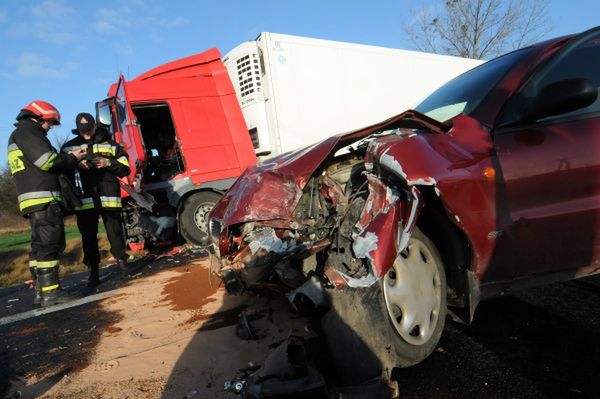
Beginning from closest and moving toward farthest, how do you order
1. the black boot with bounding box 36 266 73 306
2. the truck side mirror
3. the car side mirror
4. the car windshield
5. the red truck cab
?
the car side mirror, the car windshield, the black boot with bounding box 36 266 73 306, the red truck cab, the truck side mirror

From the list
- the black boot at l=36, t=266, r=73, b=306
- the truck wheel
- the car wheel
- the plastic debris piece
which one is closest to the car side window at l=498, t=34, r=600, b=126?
the car wheel

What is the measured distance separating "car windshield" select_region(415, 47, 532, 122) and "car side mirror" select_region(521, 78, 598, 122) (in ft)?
1.15

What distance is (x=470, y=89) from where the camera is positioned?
2.60 m

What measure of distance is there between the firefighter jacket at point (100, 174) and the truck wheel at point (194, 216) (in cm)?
158

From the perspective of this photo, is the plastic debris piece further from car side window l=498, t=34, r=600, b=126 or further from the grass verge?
the grass verge

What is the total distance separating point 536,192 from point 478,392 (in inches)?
42.5

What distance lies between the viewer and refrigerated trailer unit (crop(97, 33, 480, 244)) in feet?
20.7

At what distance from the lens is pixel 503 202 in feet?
6.61

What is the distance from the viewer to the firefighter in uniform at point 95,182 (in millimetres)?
4629

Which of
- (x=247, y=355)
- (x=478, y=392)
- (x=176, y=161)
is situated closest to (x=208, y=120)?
(x=176, y=161)

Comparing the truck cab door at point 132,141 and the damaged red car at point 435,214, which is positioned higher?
the truck cab door at point 132,141

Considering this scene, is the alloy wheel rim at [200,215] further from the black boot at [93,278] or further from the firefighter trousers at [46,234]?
the firefighter trousers at [46,234]

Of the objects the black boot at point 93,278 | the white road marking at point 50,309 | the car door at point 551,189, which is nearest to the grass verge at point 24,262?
the black boot at point 93,278

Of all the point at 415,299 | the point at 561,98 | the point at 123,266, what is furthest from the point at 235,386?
the point at 123,266
